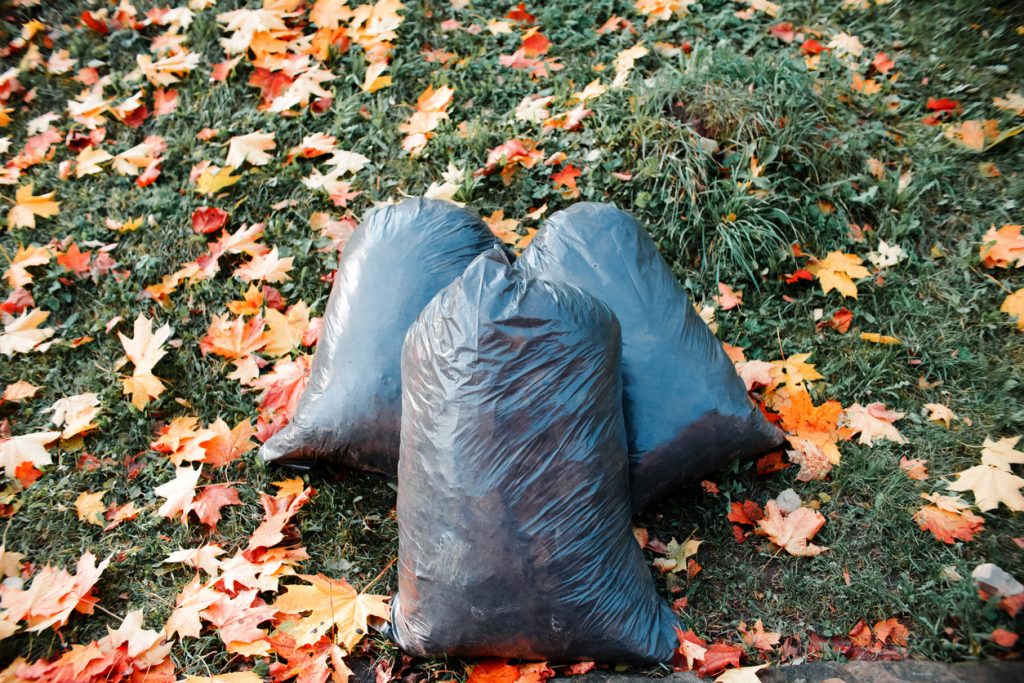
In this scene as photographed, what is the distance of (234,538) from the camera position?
2.72 m

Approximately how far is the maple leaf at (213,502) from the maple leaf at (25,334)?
1144 mm

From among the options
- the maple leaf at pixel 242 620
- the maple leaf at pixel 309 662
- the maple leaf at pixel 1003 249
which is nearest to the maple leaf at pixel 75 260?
the maple leaf at pixel 242 620

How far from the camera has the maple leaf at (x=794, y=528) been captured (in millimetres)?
2512

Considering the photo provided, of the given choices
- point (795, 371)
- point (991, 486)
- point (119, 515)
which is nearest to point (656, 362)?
point (795, 371)

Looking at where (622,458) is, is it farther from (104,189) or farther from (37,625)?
(104,189)

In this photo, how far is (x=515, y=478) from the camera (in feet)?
6.77

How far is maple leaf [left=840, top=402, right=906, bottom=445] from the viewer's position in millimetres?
2756

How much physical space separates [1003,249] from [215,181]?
3426 mm

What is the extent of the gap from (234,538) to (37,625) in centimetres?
63

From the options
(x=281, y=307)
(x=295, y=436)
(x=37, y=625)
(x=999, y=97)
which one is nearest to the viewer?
(x=37, y=625)

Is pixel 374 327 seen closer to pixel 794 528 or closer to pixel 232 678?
pixel 232 678

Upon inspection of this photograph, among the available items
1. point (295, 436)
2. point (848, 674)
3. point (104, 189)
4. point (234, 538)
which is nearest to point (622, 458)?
point (848, 674)

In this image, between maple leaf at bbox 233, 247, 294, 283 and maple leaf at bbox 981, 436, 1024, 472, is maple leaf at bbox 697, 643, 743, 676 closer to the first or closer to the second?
maple leaf at bbox 981, 436, 1024, 472

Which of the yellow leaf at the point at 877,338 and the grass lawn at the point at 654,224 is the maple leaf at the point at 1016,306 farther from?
the yellow leaf at the point at 877,338
